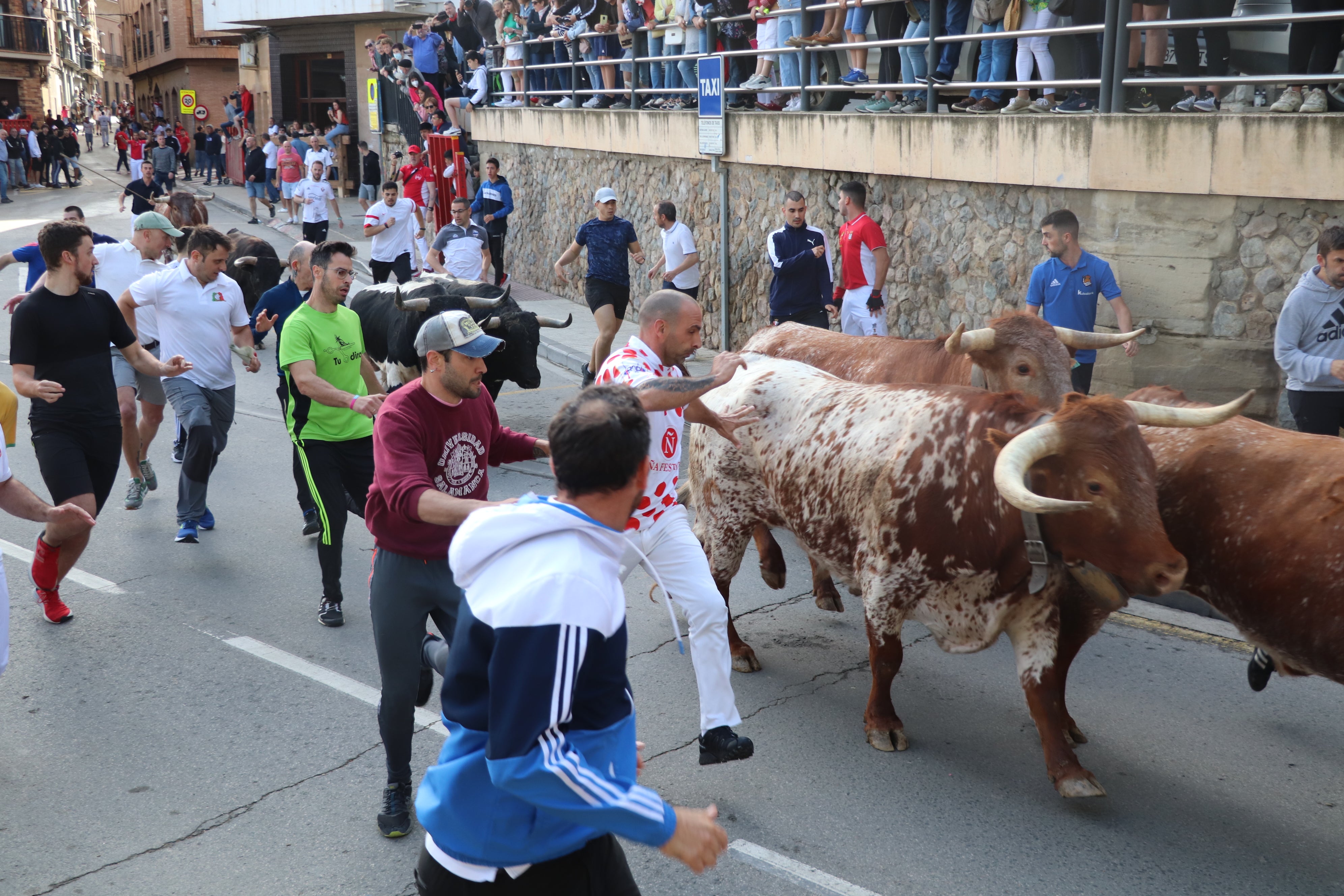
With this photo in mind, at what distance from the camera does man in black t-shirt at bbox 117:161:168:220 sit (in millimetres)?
21719

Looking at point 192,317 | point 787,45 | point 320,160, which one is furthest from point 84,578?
point 320,160

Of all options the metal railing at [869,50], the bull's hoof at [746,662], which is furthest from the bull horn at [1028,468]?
the metal railing at [869,50]

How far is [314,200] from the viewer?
22.0 meters

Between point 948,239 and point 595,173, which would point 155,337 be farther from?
point 595,173

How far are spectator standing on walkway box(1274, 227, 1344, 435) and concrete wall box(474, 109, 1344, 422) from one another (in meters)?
1.38

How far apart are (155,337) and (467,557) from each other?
7308 millimetres

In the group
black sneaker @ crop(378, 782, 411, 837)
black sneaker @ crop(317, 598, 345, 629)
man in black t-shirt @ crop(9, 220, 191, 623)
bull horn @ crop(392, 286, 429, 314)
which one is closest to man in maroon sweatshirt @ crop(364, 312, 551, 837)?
black sneaker @ crop(378, 782, 411, 837)

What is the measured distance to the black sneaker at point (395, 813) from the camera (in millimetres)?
4328

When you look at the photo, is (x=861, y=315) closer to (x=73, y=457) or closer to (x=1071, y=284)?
(x=1071, y=284)

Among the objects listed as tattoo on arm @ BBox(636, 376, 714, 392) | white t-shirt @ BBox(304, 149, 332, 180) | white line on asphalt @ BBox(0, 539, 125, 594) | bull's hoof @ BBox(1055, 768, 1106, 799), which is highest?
white t-shirt @ BBox(304, 149, 332, 180)

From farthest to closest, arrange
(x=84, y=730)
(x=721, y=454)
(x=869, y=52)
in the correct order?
(x=869, y=52) → (x=721, y=454) → (x=84, y=730)

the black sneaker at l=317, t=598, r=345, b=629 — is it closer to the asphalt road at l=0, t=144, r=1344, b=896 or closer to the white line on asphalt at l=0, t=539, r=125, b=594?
the asphalt road at l=0, t=144, r=1344, b=896

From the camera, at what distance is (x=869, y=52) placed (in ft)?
44.4

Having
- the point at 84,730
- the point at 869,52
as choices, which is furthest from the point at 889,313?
the point at 84,730
